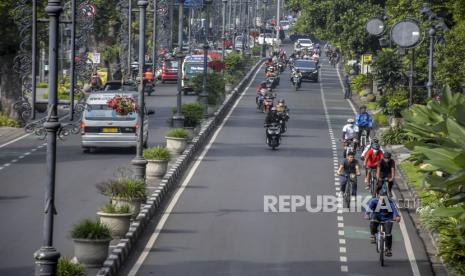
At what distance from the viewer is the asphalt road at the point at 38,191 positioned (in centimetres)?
2411

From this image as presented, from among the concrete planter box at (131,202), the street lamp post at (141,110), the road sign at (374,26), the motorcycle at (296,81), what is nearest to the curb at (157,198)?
the concrete planter box at (131,202)

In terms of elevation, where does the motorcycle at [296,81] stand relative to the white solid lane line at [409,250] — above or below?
above

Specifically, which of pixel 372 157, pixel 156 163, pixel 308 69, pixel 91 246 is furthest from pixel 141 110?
pixel 308 69

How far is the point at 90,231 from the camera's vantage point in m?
21.8

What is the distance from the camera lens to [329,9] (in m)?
73.2

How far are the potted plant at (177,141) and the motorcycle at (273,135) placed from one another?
412 centimetres

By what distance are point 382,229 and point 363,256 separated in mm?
1096

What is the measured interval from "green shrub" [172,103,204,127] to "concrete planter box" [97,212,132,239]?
20.7m

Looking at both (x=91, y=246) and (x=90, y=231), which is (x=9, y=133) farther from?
(x=91, y=246)

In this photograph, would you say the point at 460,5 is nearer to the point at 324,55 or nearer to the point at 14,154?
the point at 14,154

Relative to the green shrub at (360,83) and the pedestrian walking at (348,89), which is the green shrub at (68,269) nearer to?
the pedestrian walking at (348,89)

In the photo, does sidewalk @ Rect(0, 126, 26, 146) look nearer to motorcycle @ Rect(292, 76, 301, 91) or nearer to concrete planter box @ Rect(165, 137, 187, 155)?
concrete planter box @ Rect(165, 137, 187, 155)

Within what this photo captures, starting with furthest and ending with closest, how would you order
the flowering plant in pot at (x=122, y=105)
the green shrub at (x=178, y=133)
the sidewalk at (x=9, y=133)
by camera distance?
the sidewalk at (x=9, y=133) → the green shrub at (x=178, y=133) → the flowering plant in pot at (x=122, y=105)

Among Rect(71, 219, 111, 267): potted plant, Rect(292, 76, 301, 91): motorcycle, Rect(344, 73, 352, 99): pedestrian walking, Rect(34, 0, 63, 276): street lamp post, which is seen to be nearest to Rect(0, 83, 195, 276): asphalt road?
Rect(71, 219, 111, 267): potted plant
